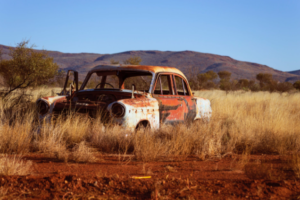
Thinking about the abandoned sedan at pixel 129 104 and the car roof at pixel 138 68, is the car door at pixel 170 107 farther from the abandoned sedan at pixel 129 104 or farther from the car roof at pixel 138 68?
the car roof at pixel 138 68

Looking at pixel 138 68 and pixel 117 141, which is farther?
pixel 138 68

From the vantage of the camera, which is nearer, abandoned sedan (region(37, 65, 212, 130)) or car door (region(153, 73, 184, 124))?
abandoned sedan (region(37, 65, 212, 130))

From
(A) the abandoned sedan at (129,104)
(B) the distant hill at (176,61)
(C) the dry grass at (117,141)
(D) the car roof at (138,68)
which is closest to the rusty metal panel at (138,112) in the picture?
(A) the abandoned sedan at (129,104)

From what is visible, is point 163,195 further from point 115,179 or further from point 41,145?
point 41,145

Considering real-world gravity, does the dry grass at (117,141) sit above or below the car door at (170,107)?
below

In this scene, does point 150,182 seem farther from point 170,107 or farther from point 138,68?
point 138,68

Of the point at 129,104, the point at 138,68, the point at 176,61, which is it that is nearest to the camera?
the point at 129,104

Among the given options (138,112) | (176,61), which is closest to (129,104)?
(138,112)

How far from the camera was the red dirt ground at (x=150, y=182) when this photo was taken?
141 inches

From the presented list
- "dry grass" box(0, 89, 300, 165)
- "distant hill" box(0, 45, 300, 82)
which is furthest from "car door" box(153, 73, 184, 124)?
"distant hill" box(0, 45, 300, 82)

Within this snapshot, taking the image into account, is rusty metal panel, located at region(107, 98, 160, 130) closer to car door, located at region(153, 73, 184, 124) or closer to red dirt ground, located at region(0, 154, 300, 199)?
car door, located at region(153, 73, 184, 124)

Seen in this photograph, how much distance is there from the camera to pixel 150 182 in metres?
3.99

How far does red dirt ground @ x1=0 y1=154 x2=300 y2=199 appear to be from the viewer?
11.7 feet

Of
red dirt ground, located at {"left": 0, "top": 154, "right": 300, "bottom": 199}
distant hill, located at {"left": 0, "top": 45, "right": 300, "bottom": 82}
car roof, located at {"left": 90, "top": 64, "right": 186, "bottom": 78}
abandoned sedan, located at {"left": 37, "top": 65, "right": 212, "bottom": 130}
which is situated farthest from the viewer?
distant hill, located at {"left": 0, "top": 45, "right": 300, "bottom": 82}
